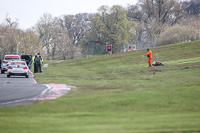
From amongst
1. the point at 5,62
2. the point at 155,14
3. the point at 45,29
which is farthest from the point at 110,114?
the point at 45,29

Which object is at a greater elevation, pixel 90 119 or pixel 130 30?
pixel 130 30

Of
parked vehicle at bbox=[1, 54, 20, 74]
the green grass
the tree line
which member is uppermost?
the tree line

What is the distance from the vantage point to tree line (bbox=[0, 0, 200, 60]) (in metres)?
89.4

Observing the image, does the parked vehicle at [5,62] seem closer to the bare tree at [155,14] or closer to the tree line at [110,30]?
the tree line at [110,30]

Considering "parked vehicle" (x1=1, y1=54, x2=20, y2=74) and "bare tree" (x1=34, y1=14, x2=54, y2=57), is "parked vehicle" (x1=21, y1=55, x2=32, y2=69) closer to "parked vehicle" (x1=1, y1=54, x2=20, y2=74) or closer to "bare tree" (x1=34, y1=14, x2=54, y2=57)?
"parked vehicle" (x1=1, y1=54, x2=20, y2=74)

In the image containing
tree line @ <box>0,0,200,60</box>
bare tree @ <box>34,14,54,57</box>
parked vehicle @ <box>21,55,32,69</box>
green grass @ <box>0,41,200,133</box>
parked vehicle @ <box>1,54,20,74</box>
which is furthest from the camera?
bare tree @ <box>34,14,54,57</box>

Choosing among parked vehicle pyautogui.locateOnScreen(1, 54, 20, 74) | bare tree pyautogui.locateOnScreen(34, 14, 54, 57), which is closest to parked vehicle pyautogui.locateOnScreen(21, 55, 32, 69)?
parked vehicle pyautogui.locateOnScreen(1, 54, 20, 74)

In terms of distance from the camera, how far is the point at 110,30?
3593 inches

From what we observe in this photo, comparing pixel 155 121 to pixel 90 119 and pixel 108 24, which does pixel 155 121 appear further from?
pixel 108 24

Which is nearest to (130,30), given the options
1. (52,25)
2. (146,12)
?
(146,12)

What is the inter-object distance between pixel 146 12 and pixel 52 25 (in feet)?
91.4

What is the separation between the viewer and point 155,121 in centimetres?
1023

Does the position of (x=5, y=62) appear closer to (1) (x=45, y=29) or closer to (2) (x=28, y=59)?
(2) (x=28, y=59)

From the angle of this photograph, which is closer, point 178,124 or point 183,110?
point 178,124
